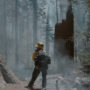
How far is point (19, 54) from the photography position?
996 cm

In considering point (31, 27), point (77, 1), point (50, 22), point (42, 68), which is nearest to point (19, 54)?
point (31, 27)

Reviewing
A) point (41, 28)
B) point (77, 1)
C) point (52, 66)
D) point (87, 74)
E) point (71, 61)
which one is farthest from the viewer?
point (41, 28)

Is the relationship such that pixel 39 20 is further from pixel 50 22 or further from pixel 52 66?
pixel 52 66

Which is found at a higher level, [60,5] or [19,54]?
[60,5]

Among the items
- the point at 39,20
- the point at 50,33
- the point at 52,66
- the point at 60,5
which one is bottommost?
the point at 52,66

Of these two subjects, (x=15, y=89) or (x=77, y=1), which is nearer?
(x=15, y=89)

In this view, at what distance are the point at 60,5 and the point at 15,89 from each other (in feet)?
20.7

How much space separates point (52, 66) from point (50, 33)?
5.35 feet

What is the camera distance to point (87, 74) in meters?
6.34

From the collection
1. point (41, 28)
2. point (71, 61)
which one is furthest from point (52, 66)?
point (41, 28)

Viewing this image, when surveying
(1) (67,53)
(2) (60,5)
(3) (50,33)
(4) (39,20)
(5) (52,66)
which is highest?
(2) (60,5)

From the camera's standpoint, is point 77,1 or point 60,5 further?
point 60,5

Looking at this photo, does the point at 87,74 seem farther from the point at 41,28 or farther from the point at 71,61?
the point at 41,28

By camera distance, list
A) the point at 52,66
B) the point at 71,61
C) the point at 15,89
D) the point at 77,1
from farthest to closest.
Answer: the point at 52,66 → the point at 71,61 → the point at 77,1 → the point at 15,89
